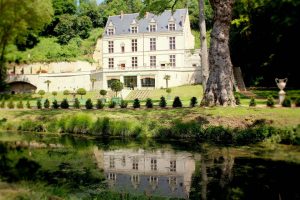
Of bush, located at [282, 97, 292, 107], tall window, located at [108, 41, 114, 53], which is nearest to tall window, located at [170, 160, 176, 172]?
bush, located at [282, 97, 292, 107]

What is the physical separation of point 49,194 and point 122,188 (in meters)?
1.93

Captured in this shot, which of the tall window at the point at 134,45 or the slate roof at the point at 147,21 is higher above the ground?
the slate roof at the point at 147,21

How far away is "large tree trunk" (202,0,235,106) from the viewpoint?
19.4m

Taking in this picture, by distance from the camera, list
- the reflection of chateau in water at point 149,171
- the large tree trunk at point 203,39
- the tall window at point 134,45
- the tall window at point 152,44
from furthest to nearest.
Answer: the tall window at point 134,45 → the tall window at point 152,44 → the large tree trunk at point 203,39 → the reflection of chateau in water at point 149,171

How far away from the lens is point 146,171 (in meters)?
11.3

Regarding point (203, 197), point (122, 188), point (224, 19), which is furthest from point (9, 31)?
point (203, 197)

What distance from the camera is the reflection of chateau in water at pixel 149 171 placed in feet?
29.9

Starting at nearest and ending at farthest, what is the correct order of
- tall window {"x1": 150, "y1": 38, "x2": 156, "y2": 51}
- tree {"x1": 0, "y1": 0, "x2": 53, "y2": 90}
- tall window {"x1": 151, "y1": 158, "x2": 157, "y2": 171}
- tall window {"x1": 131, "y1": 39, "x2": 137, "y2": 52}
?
tall window {"x1": 151, "y1": 158, "x2": 157, "y2": 171} → tree {"x1": 0, "y1": 0, "x2": 53, "y2": 90} → tall window {"x1": 150, "y1": 38, "x2": 156, "y2": 51} → tall window {"x1": 131, "y1": 39, "x2": 137, "y2": 52}

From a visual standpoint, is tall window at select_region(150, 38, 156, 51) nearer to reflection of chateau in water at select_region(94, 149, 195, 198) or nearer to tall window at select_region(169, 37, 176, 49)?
tall window at select_region(169, 37, 176, 49)

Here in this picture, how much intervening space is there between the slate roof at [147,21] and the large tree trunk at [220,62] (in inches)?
1236

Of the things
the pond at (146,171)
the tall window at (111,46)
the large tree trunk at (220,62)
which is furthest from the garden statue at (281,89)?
the tall window at (111,46)

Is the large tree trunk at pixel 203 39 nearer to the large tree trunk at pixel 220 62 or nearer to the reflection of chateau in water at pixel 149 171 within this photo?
the large tree trunk at pixel 220 62

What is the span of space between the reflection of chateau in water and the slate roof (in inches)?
1524

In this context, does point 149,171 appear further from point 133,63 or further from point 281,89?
point 133,63
